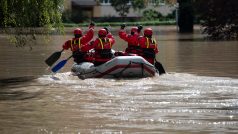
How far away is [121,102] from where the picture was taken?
17609mm

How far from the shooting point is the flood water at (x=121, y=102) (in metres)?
14.0

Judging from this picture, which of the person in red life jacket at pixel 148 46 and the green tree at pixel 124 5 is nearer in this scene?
the person in red life jacket at pixel 148 46

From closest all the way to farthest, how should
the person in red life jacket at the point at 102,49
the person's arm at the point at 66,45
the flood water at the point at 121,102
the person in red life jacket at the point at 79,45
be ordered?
the flood water at the point at 121,102 → the person in red life jacket at the point at 102,49 → the person in red life jacket at the point at 79,45 → the person's arm at the point at 66,45

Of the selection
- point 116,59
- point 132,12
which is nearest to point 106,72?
point 116,59

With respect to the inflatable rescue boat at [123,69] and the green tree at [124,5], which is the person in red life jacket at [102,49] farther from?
the green tree at [124,5]

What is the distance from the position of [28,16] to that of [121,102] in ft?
17.3

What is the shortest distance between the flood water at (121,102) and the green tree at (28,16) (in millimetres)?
1582

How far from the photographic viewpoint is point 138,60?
76.1 ft

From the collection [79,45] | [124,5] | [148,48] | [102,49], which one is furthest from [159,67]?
[124,5]

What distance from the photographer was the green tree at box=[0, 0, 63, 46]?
21484mm

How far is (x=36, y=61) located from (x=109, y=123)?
60.8 feet

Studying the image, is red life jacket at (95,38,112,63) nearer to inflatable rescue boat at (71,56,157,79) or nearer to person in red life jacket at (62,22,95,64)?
inflatable rescue boat at (71,56,157,79)

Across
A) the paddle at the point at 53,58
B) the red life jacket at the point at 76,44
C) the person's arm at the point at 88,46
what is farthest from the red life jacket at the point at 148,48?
the paddle at the point at 53,58

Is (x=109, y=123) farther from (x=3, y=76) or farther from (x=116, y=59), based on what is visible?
(x=3, y=76)
